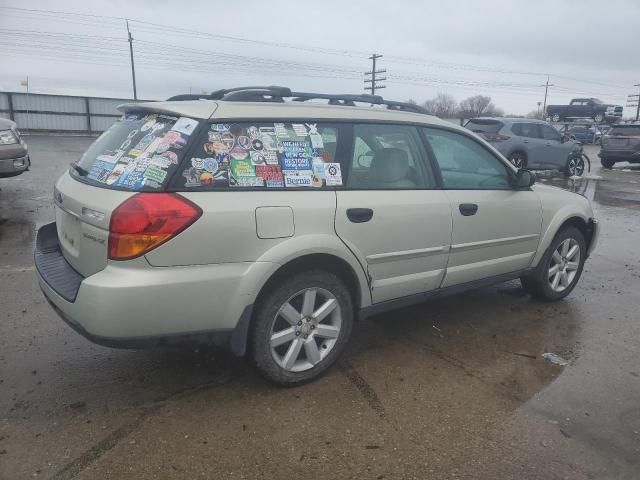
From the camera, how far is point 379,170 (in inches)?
136

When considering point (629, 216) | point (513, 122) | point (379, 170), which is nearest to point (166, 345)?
point (379, 170)

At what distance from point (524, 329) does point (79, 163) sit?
3.49m

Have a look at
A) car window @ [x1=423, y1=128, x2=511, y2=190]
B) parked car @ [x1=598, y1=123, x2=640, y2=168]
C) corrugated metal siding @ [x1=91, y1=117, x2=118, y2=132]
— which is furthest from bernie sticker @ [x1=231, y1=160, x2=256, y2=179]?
corrugated metal siding @ [x1=91, y1=117, x2=118, y2=132]

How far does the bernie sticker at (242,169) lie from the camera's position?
2.86 meters

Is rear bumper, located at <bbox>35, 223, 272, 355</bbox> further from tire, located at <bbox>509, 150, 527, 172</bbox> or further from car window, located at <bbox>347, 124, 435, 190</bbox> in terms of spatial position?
tire, located at <bbox>509, 150, 527, 172</bbox>

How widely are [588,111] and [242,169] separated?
149 feet

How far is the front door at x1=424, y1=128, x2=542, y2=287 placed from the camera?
3791mm

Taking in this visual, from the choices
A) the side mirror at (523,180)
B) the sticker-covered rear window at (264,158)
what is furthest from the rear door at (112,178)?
the side mirror at (523,180)

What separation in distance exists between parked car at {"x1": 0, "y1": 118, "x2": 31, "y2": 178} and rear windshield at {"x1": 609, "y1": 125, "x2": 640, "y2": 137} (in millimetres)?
18444

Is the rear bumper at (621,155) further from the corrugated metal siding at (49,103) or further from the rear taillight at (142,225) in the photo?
the corrugated metal siding at (49,103)

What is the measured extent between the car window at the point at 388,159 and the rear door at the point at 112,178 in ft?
3.48

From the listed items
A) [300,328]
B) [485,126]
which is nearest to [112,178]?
[300,328]

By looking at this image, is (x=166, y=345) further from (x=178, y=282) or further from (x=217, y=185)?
(x=217, y=185)

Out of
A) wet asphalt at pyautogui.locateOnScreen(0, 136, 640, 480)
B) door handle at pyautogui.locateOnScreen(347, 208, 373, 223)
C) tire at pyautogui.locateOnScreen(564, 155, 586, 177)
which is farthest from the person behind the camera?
tire at pyautogui.locateOnScreen(564, 155, 586, 177)
